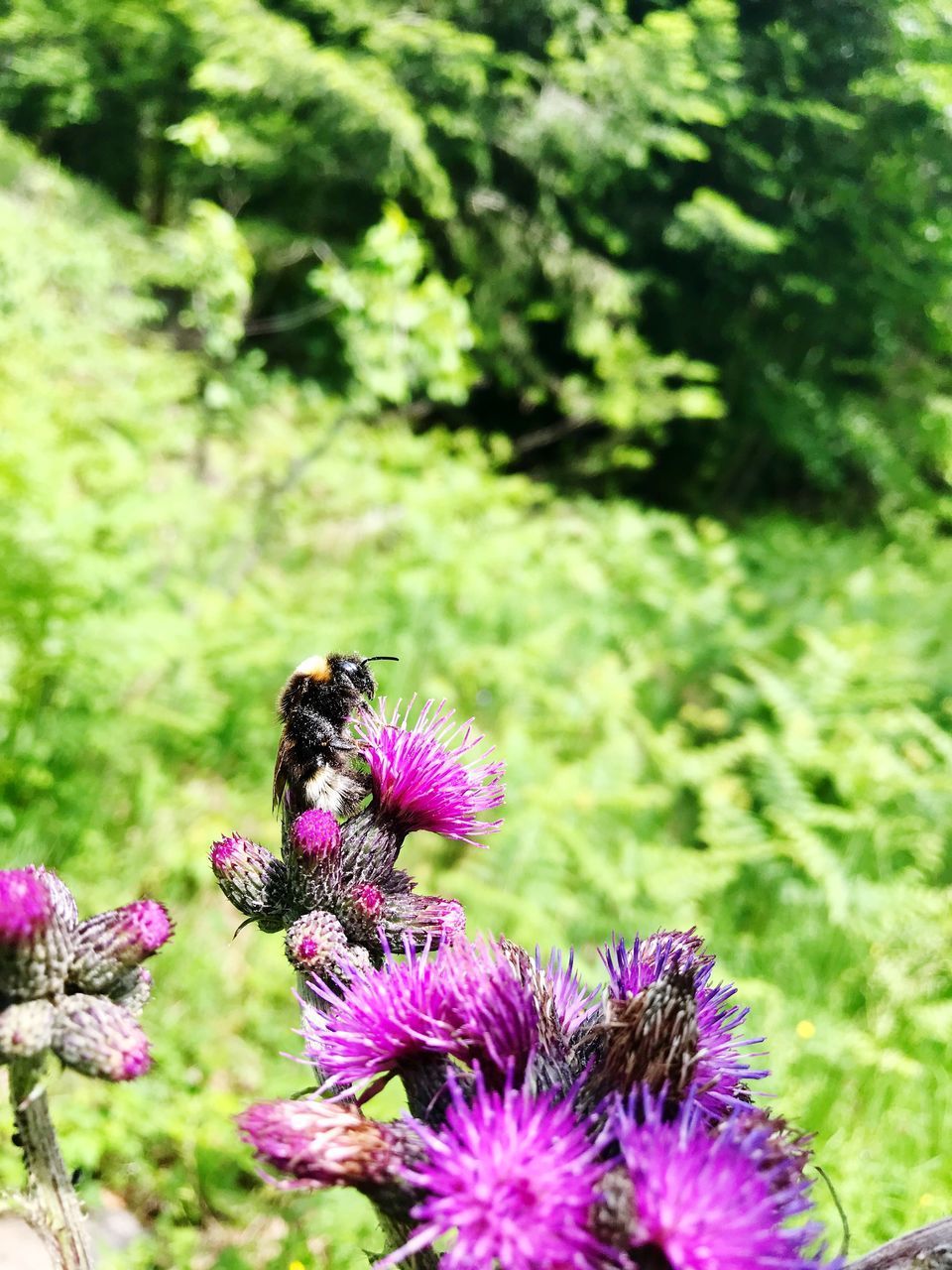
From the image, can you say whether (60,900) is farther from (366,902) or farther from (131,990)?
(366,902)

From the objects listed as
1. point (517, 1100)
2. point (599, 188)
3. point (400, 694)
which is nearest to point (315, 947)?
point (517, 1100)

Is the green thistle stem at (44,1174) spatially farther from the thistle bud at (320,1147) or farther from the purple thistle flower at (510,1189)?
the purple thistle flower at (510,1189)

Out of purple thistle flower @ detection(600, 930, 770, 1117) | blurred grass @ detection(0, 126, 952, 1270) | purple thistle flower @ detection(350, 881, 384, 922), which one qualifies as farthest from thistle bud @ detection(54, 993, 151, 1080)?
blurred grass @ detection(0, 126, 952, 1270)

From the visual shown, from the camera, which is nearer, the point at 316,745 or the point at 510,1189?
the point at 510,1189

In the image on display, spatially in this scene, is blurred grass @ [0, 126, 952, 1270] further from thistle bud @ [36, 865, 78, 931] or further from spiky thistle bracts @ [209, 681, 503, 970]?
thistle bud @ [36, 865, 78, 931]

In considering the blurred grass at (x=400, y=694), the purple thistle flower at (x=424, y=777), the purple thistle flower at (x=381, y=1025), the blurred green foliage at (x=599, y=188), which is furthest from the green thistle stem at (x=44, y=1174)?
the blurred green foliage at (x=599, y=188)
